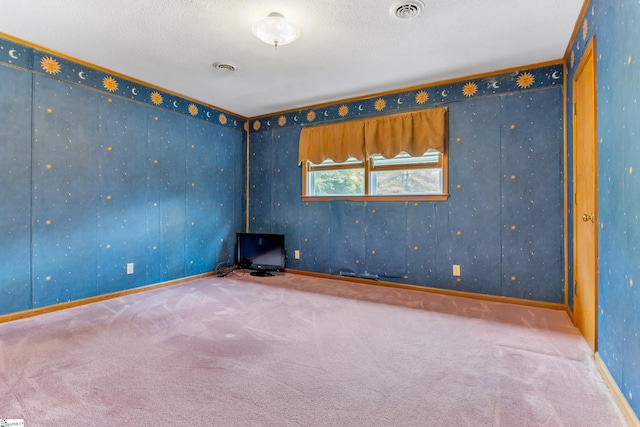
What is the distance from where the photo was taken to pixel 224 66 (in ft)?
10.5

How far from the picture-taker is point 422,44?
275cm

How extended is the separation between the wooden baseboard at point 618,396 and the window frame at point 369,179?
2050mm

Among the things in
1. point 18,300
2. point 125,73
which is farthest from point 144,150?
point 18,300

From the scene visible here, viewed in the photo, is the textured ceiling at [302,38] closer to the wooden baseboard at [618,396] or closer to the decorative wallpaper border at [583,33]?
the decorative wallpaper border at [583,33]

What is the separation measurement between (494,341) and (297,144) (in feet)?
11.2

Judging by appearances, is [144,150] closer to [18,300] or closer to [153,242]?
[153,242]

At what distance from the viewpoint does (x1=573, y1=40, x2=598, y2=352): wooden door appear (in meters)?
2.08

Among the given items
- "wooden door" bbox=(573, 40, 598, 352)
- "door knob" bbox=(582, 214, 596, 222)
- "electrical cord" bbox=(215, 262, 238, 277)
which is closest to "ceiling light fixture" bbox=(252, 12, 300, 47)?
"wooden door" bbox=(573, 40, 598, 352)

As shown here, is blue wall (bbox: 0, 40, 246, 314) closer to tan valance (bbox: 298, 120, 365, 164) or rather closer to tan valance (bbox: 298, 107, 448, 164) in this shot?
tan valance (bbox: 298, 120, 365, 164)

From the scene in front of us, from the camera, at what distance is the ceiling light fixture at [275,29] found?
7.60 ft

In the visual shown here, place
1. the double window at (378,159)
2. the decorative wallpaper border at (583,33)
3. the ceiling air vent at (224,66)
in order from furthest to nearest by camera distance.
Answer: the double window at (378,159)
the ceiling air vent at (224,66)
the decorative wallpaper border at (583,33)

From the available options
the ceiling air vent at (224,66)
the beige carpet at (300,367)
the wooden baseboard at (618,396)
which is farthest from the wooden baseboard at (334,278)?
the ceiling air vent at (224,66)

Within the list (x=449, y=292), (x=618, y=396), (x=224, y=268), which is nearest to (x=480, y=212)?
(x=449, y=292)

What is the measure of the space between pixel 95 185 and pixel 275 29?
2.41 metres
